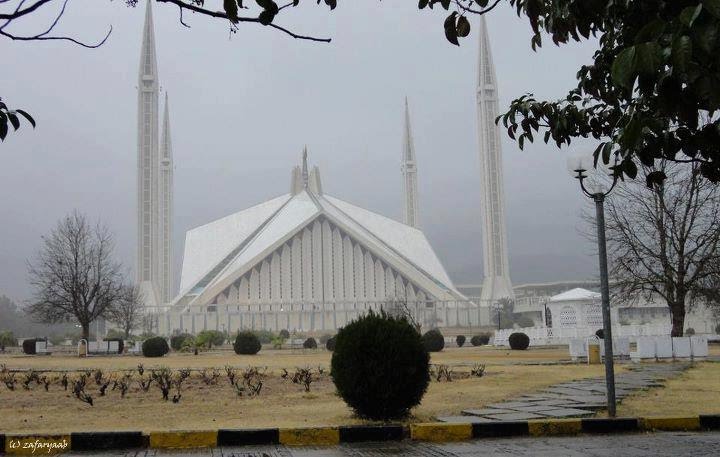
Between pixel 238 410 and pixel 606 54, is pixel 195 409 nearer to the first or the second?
pixel 238 410

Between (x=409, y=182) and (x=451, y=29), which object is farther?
(x=409, y=182)

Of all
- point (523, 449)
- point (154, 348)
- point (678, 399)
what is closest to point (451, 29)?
point (523, 449)

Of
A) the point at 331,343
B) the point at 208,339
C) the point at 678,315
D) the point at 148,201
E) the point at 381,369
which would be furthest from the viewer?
the point at 148,201

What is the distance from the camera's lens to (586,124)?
531cm

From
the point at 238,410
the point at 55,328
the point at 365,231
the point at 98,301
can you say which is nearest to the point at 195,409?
the point at 238,410

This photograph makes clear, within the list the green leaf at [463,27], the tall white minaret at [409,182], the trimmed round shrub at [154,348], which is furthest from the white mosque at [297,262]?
the green leaf at [463,27]

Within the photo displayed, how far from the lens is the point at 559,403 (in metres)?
8.55

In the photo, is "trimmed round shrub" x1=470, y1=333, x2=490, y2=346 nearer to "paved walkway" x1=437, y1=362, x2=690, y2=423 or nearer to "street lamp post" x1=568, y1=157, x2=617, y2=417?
"paved walkway" x1=437, y1=362, x2=690, y2=423

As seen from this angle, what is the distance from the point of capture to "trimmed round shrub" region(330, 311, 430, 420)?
709 centimetres

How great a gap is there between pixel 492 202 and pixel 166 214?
30.0 meters

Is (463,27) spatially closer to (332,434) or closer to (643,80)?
(643,80)

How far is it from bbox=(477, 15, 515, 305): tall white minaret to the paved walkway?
5656cm

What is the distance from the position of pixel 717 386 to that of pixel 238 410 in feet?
22.7

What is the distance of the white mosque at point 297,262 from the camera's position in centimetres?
5925
